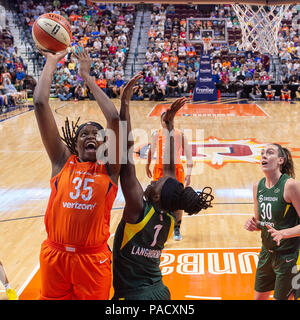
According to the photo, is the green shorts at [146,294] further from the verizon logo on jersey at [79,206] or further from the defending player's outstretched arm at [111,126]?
the defending player's outstretched arm at [111,126]

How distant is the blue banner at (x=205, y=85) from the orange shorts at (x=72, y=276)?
16.8 m

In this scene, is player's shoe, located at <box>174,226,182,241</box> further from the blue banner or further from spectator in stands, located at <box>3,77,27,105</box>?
the blue banner

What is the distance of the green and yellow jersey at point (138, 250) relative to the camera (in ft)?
7.71

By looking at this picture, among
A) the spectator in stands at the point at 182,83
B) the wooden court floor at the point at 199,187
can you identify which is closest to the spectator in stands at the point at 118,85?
the spectator in stands at the point at 182,83

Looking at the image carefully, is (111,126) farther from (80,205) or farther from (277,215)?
(277,215)

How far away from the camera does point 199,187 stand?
24.1 ft

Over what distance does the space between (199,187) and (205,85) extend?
12.1m

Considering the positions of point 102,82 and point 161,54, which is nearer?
point 102,82

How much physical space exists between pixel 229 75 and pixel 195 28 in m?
2.69

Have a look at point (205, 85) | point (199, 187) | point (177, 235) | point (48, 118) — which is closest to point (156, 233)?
point (48, 118)

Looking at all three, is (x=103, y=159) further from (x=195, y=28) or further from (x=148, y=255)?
(x=195, y=28)

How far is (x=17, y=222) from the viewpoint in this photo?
593 centimetres

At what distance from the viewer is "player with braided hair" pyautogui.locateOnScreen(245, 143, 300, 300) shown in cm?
304
